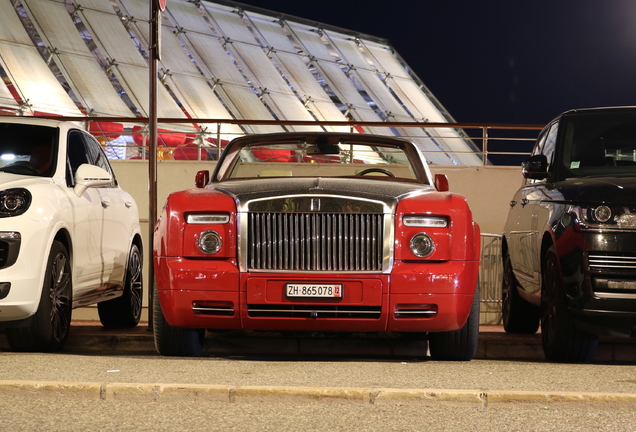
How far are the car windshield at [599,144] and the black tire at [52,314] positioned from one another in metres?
3.87

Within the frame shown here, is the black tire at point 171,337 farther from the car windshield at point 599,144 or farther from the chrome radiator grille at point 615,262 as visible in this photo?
the car windshield at point 599,144

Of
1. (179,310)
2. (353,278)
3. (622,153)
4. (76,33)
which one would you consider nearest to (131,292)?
(179,310)

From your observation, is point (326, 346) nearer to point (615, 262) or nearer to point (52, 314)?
point (52, 314)

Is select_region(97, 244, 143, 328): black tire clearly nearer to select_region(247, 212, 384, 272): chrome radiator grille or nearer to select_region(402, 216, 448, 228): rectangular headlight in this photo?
select_region(247, 212, 384, 272): chrome radiator grille

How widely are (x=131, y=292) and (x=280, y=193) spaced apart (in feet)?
11.2

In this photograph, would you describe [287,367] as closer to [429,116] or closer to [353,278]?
[353,278]

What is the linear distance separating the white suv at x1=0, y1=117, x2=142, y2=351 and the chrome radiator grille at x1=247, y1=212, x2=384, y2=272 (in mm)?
1570

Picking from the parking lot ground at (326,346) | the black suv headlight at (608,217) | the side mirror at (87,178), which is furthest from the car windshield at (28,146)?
the black suv headlight at (608,217)

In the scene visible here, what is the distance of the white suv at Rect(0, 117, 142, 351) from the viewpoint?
6.74 m

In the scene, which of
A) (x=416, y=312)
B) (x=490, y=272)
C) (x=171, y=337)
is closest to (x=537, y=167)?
(x=416, y=312)

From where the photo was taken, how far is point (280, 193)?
6453 millimetres

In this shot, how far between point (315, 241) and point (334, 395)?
1.56 meters

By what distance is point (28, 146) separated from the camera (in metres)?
7.92

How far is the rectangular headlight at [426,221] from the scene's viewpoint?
6379mm
